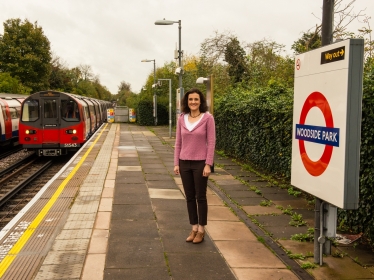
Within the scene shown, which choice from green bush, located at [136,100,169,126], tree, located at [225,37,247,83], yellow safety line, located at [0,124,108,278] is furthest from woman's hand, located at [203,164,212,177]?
green bush, located at [136,100,169,126]

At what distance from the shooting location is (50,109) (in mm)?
16219

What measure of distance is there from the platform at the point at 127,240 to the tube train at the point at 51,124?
7.33 meters

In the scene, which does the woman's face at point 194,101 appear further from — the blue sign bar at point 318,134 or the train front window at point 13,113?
the train front window at point 13,113

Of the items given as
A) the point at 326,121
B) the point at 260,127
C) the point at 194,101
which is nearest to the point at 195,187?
the point at 194,101

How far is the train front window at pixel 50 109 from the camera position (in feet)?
53.0

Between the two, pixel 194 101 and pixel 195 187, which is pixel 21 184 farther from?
pixel 194 101

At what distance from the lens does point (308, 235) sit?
17.9 ft

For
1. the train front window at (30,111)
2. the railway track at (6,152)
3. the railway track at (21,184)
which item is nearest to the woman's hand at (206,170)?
the railway track at (21,184)

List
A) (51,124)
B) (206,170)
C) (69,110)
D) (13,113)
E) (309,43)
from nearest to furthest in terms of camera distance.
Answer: (206,170) → (309,43) → (51,124) → (69,110) → (13,113)

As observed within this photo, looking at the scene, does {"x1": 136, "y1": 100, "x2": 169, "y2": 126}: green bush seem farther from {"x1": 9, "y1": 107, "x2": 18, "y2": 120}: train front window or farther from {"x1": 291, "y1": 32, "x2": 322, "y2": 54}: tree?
{"x1": 291, "y1": 32, "x2": 322, "y2": 54}: tree

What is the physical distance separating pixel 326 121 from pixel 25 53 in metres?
51.7

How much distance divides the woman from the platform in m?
0.39

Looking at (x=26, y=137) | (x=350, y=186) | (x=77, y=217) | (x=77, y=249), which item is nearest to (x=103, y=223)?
(x=77, y=217)

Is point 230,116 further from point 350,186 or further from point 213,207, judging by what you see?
point 350,186
